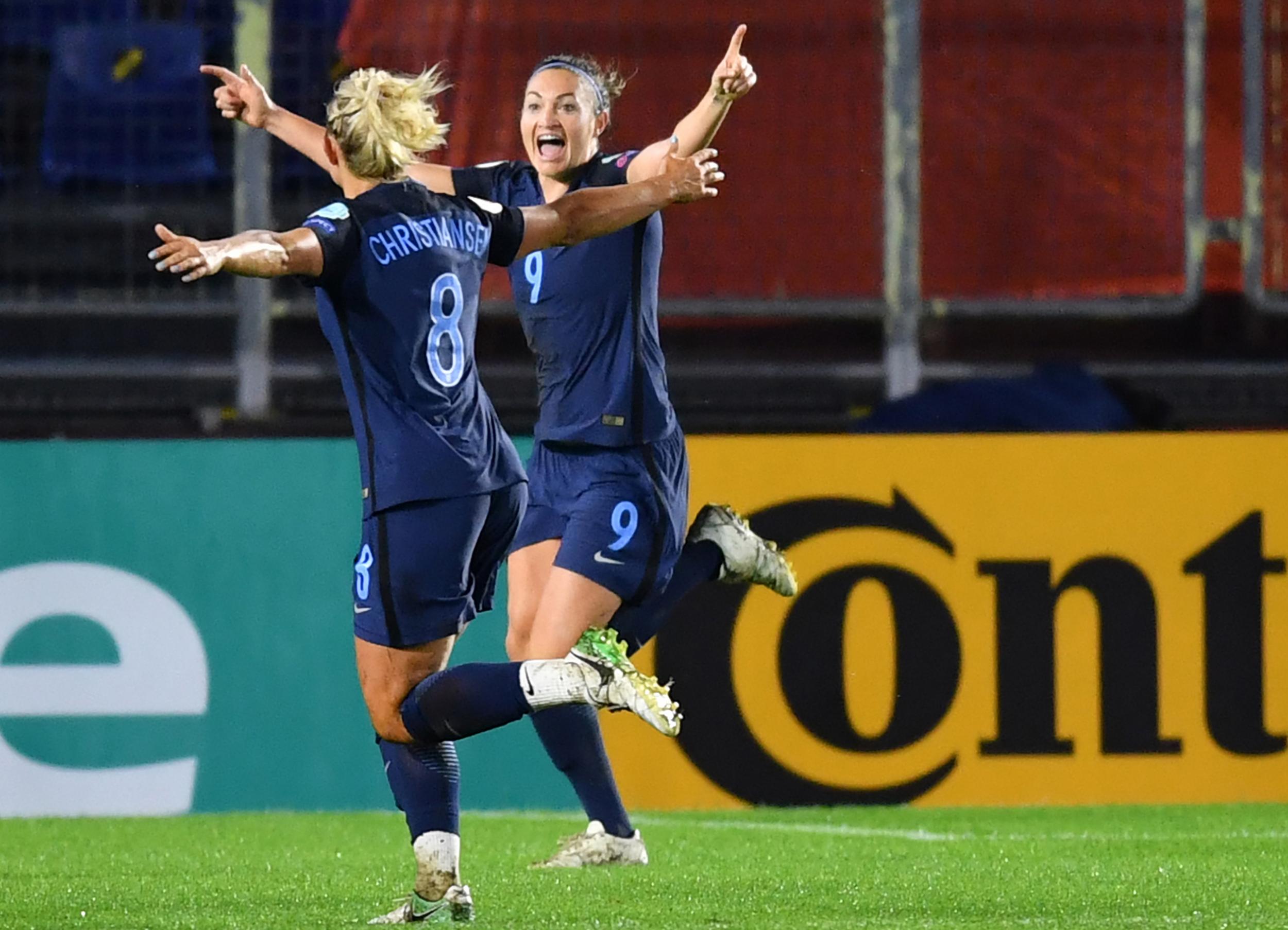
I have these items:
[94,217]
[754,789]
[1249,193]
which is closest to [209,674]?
[754,789]

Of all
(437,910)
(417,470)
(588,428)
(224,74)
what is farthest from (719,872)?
(224,74)

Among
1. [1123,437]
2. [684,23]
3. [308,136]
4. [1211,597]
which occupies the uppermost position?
[684,23]

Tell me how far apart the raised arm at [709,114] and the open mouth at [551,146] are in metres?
0.19

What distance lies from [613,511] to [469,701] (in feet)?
4.13

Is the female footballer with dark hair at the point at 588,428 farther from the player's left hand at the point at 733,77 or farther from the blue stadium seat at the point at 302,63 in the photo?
the blue stadium seat at the point at 302,63

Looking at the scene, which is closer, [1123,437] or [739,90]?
[739,90]

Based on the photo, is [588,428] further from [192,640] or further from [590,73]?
[192,640]

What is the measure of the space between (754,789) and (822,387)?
190cm

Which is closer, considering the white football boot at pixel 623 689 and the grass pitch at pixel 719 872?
the white football boot at pixel 623 689

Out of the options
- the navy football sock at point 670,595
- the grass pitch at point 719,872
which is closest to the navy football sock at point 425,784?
the grass pitch at point 719,872

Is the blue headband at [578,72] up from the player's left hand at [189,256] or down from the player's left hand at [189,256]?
up

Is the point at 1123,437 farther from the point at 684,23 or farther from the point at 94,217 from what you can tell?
the point at 94,217

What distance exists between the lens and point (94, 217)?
8594 mm

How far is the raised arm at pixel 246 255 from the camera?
3.86m
